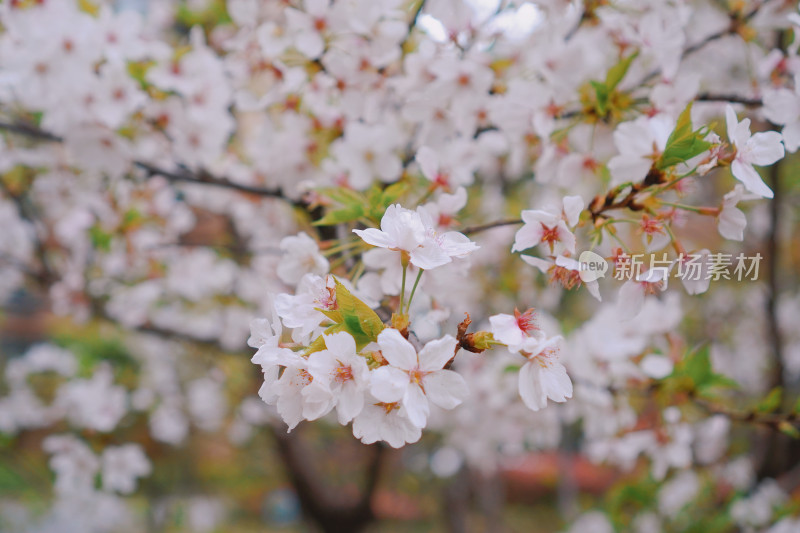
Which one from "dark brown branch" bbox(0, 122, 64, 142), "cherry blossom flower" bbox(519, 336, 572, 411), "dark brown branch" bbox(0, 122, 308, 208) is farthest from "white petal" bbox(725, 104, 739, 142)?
"dark brown branch" bbox(0, 122, 64, 142)

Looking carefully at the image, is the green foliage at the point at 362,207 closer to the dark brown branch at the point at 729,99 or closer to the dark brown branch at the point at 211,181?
the dark brown branch at the point at 211,181

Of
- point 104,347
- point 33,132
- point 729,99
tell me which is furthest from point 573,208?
point 104,347

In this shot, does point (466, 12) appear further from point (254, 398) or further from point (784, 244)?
point (784, 244)

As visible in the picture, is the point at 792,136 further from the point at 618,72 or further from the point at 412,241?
the point at 412,241

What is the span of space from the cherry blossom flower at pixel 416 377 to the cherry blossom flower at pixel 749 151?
53 centimetres

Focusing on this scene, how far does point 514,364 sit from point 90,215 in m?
1.80

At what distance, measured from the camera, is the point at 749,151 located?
82 centimetres

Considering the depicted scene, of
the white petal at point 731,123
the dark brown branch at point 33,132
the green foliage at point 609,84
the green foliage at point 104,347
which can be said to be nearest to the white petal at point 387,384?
the white petal at point 731,123

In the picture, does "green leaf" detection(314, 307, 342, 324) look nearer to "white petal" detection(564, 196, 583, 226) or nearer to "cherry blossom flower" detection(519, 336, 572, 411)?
"cherry blossom flower" detection(519, 336, 572, 411)

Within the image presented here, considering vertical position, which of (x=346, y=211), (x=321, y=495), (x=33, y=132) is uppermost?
(x=346, y=211)

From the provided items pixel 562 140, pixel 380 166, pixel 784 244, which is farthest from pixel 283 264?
pixel 784 244

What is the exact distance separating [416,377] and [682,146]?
54 centimetres

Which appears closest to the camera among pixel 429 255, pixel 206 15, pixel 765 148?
pixel 429 255

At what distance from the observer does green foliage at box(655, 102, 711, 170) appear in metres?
0.78
